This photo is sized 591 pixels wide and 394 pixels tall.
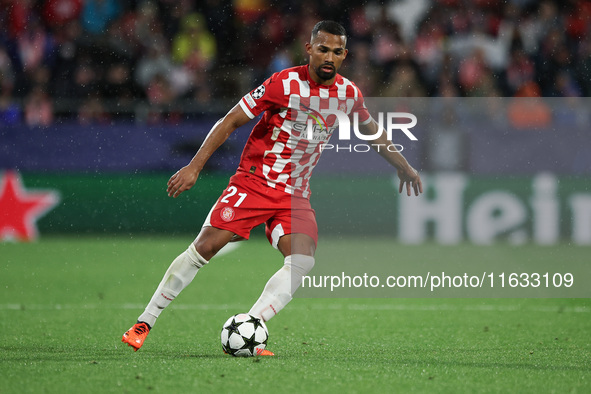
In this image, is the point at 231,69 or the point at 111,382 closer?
the point at 111,382

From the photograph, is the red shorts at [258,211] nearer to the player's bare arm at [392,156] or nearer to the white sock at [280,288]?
the white sock at [280,288]

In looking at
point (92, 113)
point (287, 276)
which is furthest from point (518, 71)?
point (287, 276)

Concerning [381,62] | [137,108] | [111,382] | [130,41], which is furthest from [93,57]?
[111,382]

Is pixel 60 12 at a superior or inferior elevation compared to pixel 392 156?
superior

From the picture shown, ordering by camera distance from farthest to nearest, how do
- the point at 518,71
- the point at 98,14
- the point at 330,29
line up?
the point at 98,14, the point at 518,71, the point at 330,29

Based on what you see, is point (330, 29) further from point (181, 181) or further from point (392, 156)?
point (181, 181)

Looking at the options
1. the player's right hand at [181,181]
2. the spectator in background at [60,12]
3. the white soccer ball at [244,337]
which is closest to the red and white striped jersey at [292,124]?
the player's right hand at [181,181]

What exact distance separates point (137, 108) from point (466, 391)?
7.85 metres

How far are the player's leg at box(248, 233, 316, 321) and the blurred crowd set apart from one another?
620 centimetres

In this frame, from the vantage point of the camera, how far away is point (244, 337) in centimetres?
496

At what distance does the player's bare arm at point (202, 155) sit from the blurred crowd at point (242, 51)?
615 cm

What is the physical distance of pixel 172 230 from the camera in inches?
458

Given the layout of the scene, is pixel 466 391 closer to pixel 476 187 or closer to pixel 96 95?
pixel 476 187

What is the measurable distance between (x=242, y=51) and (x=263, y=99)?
7.81 m
